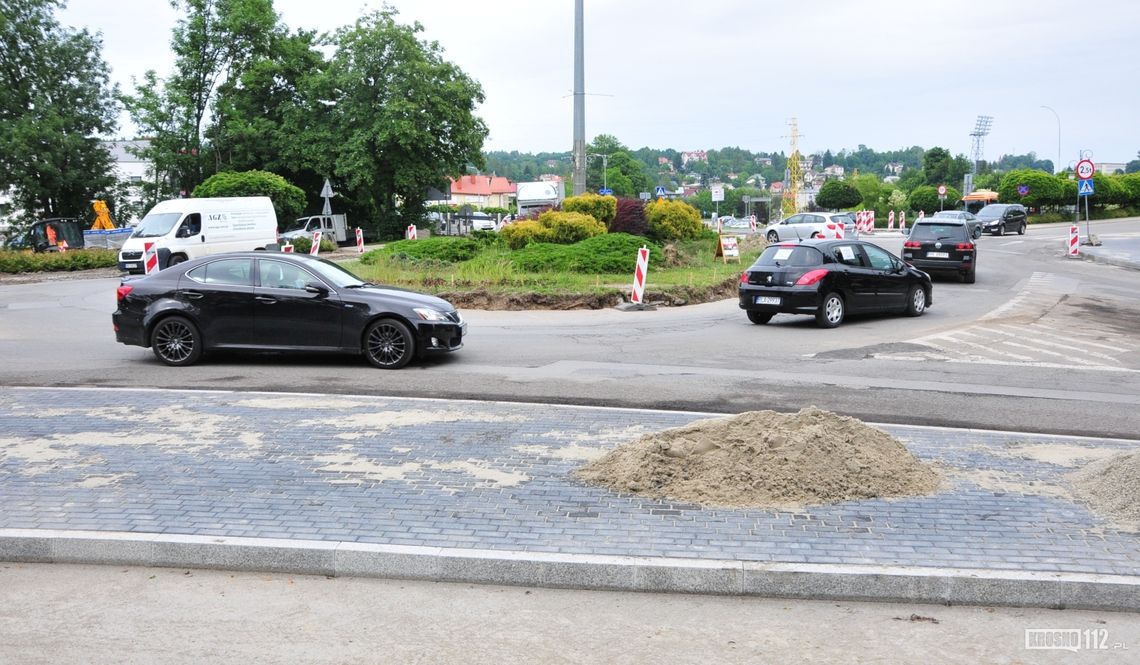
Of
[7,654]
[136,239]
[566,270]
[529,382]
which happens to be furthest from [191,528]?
[136,239]

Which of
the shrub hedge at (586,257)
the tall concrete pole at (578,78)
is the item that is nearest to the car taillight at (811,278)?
the shrub hedge at (586,257)

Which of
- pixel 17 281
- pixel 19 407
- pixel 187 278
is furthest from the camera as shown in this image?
pixel 17 281

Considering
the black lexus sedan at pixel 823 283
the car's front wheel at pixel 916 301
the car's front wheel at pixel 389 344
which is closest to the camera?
the car's front wheel at pixel 389 344

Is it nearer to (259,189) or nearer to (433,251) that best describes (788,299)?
(433,251)

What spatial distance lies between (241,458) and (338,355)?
5508 mm

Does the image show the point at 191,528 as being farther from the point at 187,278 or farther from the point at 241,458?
the point at 187,278

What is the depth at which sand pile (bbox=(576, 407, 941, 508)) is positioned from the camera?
5918 millimetres

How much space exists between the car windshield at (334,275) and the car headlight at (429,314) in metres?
0.95

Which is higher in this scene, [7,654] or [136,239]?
[136,239]

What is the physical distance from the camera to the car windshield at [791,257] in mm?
16344

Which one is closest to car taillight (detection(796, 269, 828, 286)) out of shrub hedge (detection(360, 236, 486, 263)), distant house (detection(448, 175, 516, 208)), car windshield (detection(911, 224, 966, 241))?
car windshield (detection(911, 224, 966, 241))

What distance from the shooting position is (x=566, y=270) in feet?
77.3

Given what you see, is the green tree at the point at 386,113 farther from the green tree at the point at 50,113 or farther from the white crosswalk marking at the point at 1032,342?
the white crosswalk marking at the point at 1032,342

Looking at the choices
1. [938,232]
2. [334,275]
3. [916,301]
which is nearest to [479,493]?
[334,275]
